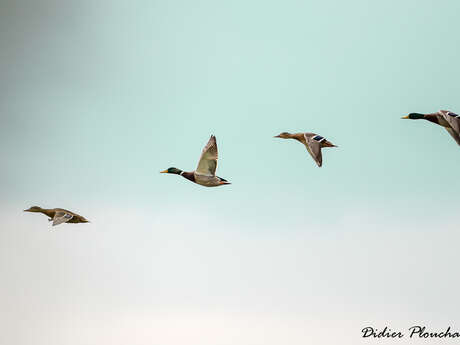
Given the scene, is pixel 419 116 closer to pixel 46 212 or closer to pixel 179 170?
pixel 179 170

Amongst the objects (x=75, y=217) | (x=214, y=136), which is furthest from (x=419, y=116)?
(x=75, y=217)

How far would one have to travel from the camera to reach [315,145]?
3832 millimetres

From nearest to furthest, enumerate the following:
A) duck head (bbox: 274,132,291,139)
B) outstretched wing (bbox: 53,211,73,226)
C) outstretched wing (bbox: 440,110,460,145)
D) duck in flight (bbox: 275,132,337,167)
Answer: outstretched wing (bbox: 440,110,460,145) < duck in flight (bbox: 275,132,337,167) < outstretched wing (bbox: 53,211,73,226) < duck head (bbox: 274,132,291,139)

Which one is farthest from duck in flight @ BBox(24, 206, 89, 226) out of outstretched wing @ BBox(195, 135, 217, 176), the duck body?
outstretched wing @ BBox(195, 135, 217, 176)

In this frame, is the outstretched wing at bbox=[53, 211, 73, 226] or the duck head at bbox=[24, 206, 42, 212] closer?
the outstretched wing at bbox=[53, 211, 73, 226]

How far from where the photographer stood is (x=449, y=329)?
15.1 ft

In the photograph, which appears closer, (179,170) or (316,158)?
(316,158)

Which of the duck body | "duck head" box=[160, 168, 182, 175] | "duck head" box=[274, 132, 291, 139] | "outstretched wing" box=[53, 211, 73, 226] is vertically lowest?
"outstretched wing" box=[53, 211, 73, 226]

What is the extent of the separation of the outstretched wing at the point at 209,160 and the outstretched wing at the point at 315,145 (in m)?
0.63

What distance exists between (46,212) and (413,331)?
3.07 m

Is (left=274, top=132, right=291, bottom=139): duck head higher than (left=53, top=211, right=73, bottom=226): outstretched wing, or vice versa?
(left=274, top=132, right=291, bottom=139): duck head

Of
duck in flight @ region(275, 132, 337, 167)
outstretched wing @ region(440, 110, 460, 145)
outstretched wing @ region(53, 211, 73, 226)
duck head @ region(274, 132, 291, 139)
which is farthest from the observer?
duck head @ region(274, 132, 291, 139)

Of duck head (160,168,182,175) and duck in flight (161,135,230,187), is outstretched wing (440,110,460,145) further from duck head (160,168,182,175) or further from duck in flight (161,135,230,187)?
duck head (160,168,182,175)

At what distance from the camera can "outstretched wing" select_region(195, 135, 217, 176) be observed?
4027 millimetres
